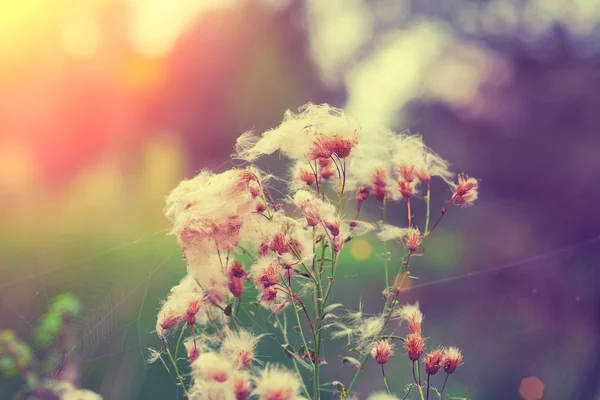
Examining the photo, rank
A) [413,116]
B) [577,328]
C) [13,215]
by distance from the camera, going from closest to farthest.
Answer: [13,215]
[577,328]
[413,116]

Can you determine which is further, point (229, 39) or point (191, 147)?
point (229, 39)

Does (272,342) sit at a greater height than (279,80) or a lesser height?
lesser

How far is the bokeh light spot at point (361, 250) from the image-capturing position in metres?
1.71

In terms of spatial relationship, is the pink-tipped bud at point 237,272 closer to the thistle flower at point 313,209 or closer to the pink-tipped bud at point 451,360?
the thistle flower at point 313,209

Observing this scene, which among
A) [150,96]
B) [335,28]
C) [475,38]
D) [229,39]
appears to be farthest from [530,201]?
[150,96]

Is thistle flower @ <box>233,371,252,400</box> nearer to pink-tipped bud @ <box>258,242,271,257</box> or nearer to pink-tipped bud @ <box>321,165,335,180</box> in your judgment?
pink-tipped bud @ <box>258,242,271,257</box>

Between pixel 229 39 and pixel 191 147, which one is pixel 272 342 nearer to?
pixel 191 147

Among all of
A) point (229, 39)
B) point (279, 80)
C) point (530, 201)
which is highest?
point (229, 39)

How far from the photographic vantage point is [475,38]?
238 centimetres

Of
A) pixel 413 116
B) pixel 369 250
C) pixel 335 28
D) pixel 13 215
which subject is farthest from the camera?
pixel 335 28

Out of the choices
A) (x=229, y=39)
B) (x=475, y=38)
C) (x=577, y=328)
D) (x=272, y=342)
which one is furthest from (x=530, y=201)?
(x=229, y=39)

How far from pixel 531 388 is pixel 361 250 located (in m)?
0.85

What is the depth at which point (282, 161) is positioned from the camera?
1.27 meters

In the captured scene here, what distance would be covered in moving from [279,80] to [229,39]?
1.00 feet
